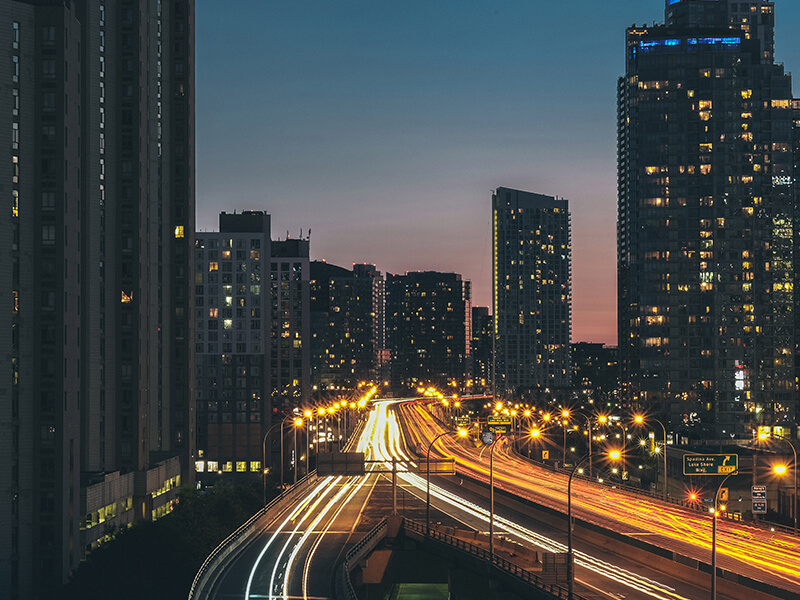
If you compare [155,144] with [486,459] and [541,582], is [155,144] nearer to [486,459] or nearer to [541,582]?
[486,459]

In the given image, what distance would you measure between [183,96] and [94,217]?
3758 centimetres

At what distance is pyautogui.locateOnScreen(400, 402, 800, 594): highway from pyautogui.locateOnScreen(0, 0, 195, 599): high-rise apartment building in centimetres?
4964

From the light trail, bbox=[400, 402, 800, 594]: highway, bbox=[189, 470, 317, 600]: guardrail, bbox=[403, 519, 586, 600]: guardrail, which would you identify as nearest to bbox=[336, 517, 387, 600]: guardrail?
bbox=[403, 519, 586, 600]: guardrail

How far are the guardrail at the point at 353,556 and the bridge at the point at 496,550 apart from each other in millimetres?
184

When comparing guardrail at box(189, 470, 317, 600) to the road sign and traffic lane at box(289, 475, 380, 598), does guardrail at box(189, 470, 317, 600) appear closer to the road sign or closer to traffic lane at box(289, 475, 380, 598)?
traffic lane at box(289, 475, 380, 598)

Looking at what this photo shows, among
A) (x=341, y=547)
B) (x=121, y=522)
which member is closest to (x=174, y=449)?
(x=121, y=522)

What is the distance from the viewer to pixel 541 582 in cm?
6906

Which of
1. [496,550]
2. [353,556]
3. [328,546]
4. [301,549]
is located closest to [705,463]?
[496,550]

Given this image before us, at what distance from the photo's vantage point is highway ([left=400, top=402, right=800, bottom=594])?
70.6 meters

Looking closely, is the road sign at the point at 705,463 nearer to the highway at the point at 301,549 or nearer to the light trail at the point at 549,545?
the light trail at the point at 549,545

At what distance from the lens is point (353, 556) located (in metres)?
82.6

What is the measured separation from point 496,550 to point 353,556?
1135cm

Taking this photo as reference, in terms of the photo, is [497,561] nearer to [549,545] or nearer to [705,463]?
[549,545]

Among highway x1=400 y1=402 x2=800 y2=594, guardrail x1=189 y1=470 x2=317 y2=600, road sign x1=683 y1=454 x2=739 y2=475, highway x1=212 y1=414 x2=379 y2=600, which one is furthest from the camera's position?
road sign x1=683 y1=454 x2=739 y2=475
